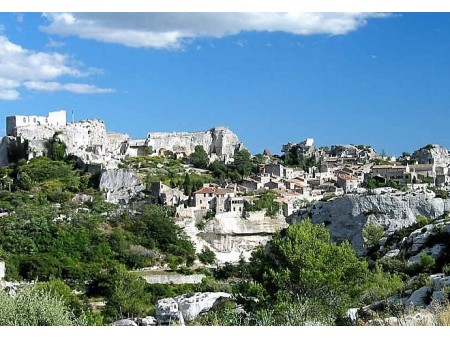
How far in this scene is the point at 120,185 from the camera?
37250 millimetres

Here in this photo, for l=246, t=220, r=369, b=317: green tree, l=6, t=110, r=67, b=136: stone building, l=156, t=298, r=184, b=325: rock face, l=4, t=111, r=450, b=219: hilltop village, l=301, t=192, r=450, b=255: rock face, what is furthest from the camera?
l=6, t=110, r=67, b=136: stone building

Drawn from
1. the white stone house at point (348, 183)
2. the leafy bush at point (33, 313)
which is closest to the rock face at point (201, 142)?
the white stone house at point (348, 183)

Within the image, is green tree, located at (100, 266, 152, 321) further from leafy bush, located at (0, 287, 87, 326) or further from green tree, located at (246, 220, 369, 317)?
leafy bush, located at (0, 287, 87, 326)

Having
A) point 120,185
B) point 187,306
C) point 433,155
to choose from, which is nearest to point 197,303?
point 187,306

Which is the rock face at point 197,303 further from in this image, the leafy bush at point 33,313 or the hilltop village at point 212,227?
the leafy bush at point 33,313

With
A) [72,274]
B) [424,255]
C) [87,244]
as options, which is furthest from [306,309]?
[87,244]

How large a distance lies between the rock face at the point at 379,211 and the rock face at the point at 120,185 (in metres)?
9.95

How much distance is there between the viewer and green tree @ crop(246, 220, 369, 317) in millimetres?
14438

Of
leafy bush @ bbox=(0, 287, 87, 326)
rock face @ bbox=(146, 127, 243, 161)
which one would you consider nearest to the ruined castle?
rock face @ bbox=(146, 127, 243, 161)

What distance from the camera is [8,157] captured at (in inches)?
1725

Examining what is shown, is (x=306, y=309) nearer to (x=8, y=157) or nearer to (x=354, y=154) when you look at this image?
(x=8, y=157)

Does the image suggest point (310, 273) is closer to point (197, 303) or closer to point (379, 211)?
point (197, 303)

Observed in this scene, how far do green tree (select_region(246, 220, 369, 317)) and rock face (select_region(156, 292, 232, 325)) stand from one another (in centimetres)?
181

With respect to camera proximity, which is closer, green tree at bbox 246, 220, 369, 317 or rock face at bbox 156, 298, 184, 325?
green tree at bbox 246, 220, 369, 317
